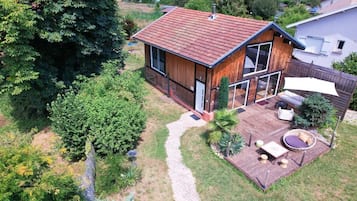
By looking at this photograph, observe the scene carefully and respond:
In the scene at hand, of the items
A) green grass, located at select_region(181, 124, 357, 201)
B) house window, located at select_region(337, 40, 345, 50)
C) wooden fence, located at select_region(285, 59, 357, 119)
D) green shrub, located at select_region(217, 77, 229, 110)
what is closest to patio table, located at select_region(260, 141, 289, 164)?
green grass, located at select_region(181, 124, 357, 201)

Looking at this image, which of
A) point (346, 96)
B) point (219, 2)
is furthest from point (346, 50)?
point (219, 2)

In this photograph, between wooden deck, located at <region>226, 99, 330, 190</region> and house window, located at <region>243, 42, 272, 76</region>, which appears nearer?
wooden deck, located at <region>226, 99, 330, 190</region>

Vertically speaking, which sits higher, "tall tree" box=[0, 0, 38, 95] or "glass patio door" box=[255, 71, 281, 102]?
"tall tree" box=[0, 0, 38, 95]

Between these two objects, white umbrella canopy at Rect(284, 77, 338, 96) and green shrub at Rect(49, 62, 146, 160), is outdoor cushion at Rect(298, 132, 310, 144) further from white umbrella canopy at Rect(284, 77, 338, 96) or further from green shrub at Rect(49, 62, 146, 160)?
green shrub at Rect(49, 62, 146, 160)

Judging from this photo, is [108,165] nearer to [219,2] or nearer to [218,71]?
[218,71]

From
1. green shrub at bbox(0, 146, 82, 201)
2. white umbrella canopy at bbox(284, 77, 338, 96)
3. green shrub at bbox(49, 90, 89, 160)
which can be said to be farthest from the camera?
white umbrella canopy at bbox(284, 77, 338, 96)
